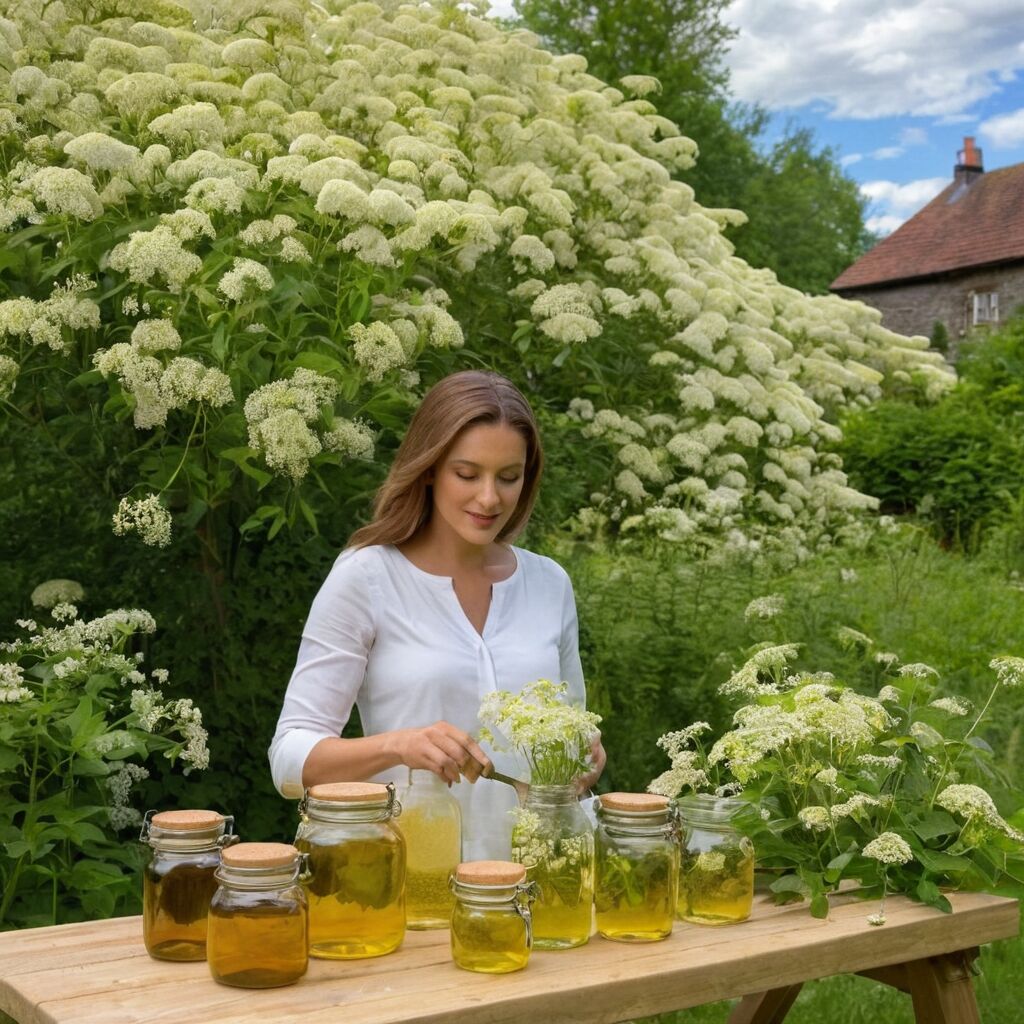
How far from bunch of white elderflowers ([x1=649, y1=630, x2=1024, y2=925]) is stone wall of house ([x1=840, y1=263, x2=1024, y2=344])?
2610 centimetres

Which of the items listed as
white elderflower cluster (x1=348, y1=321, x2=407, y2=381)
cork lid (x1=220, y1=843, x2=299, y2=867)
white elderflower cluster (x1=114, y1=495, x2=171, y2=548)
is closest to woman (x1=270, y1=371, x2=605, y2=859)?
cork lid (x1=220, y1=843, x2=299, y2=867)

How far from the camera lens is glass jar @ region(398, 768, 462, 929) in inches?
76.9

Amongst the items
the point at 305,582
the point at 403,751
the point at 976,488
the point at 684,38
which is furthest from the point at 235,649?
the point at 684,38

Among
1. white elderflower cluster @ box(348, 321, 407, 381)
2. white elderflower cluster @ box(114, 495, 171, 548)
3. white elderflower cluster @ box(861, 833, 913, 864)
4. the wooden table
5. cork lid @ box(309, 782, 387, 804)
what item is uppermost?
white elderflower cluster @ box(348, 321, 407, 381)

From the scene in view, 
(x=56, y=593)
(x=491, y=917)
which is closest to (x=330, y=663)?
(x=491, y=917)

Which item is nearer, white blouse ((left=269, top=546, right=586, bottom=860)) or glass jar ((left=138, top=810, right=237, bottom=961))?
glass jar ((left=138, top=810, right=237, bottom=961))

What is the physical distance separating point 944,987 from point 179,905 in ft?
3.93

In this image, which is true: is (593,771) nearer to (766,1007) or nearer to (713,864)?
(713,864)

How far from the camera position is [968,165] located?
3222 cm

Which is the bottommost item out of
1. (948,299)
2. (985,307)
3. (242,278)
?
(242,278)

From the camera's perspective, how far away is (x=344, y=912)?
6.08 feet

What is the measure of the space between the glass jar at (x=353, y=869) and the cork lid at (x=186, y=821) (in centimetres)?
11

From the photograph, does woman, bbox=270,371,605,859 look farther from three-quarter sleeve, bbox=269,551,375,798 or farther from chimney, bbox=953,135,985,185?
chimney, bbox=953,135,985,185

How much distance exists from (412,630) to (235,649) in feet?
6.06
